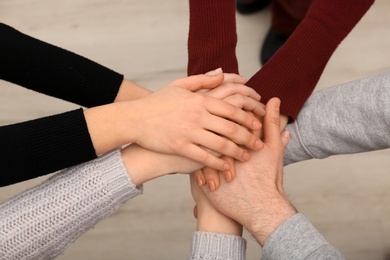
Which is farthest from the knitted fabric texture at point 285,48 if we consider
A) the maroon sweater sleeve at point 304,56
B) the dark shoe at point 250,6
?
the dark shoe at point 250,6

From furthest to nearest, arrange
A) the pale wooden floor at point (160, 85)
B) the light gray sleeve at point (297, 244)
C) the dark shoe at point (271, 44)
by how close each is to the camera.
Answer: the dark shoe at point (271, 44) → the pale wooden floor at point (160, 85) → the light gray sleeve at point (297, 244)

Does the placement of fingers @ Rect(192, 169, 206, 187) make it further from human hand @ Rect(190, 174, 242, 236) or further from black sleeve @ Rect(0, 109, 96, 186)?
black sleeve @ Rect(0, 109, 96, 186)

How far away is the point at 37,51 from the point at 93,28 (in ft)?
2.22

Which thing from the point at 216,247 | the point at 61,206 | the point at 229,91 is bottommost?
the point at 216,247

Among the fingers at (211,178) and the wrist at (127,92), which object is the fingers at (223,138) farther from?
the wrist at (127,92)

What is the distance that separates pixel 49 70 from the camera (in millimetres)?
843

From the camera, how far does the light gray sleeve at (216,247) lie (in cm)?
76

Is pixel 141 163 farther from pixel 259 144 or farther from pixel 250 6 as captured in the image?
pixel 250 6

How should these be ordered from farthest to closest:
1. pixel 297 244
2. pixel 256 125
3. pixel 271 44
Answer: pixel 271 44, pixel 256 125, pixel 297 244

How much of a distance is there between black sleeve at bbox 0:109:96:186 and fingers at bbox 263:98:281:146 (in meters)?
0.29

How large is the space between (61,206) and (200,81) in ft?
0.96

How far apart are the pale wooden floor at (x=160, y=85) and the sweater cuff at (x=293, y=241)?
466 mm

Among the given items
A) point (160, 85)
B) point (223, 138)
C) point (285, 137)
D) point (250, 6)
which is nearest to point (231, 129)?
point (223, 138)

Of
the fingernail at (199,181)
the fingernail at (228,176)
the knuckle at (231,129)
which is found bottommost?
the fingernail at (199,181)
